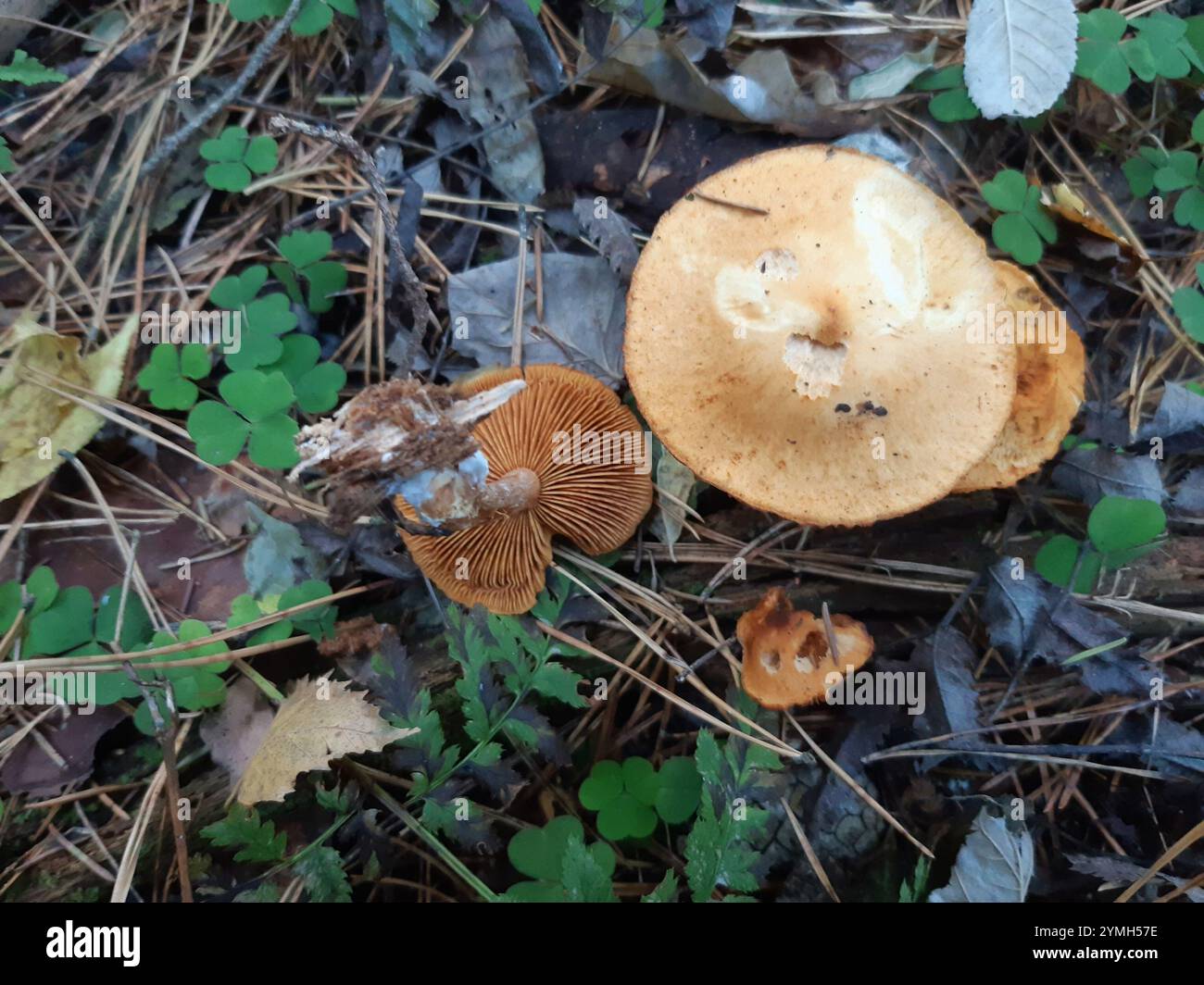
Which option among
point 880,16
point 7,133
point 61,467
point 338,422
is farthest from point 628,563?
point 7,133

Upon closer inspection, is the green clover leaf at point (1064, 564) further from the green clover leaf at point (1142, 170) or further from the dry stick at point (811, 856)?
the green clover leaf at point (1142, 170)

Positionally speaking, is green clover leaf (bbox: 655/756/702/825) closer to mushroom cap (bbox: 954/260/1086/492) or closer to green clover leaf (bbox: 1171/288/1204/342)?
mushroom cap (bbox: 954/260/1086/492)

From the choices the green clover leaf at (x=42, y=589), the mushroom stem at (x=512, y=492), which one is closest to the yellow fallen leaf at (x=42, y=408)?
the green clover leaf at (x=42, y=589)

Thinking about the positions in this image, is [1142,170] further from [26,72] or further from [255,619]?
[26,72]

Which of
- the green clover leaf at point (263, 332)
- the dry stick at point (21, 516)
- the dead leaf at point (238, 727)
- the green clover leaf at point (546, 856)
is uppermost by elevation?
the green clover leaf at point (263, 332)

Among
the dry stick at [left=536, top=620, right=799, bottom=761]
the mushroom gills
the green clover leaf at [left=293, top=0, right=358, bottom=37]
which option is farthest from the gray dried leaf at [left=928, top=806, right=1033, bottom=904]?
the green clover leaf at [left=293, top=0, right=358, bottom=37]

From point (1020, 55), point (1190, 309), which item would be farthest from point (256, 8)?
point (1190, 309)
